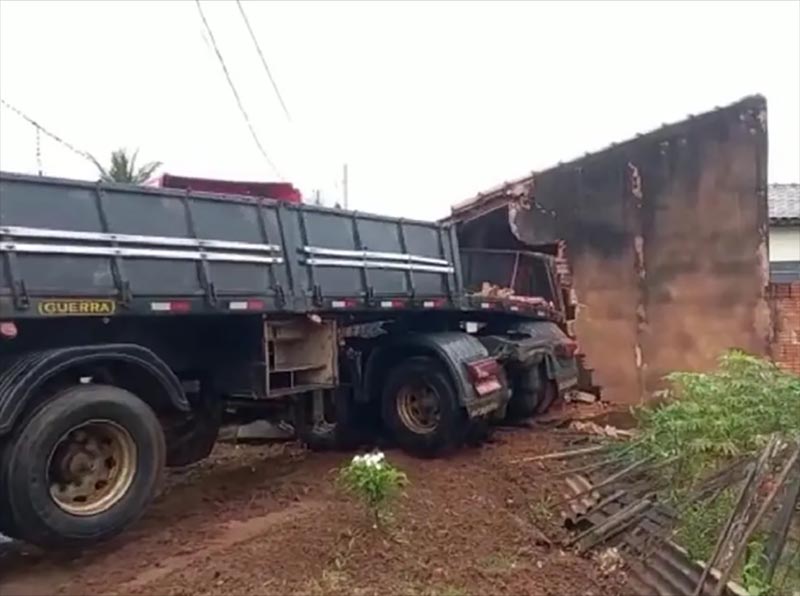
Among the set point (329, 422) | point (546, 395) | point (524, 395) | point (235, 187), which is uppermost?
point (235, 187)

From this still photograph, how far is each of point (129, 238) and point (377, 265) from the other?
132 inches

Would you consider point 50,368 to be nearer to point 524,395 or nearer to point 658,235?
point 524,395

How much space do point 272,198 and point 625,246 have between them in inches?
362

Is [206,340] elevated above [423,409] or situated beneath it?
elevated above

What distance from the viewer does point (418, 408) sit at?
10.1 m

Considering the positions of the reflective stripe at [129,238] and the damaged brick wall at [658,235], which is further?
the damaged brick wall at [658,235]

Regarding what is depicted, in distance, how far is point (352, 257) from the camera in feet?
29.4

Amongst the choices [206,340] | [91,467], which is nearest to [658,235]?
[206,340]

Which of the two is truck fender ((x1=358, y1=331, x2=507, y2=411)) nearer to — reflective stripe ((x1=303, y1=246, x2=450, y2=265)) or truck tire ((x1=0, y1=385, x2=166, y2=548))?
reflective stripe ((x1=303, y1=246, x2=450, y2=265))

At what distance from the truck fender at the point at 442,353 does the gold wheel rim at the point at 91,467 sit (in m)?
4.15

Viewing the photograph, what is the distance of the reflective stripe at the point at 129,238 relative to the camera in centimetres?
584

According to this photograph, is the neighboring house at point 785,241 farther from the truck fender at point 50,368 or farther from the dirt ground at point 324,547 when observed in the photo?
the truck fender at point 50,368

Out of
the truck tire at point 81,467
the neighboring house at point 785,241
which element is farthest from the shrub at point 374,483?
the neighboring house at point 785,241

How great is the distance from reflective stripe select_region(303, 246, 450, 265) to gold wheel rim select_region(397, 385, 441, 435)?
1.48m
